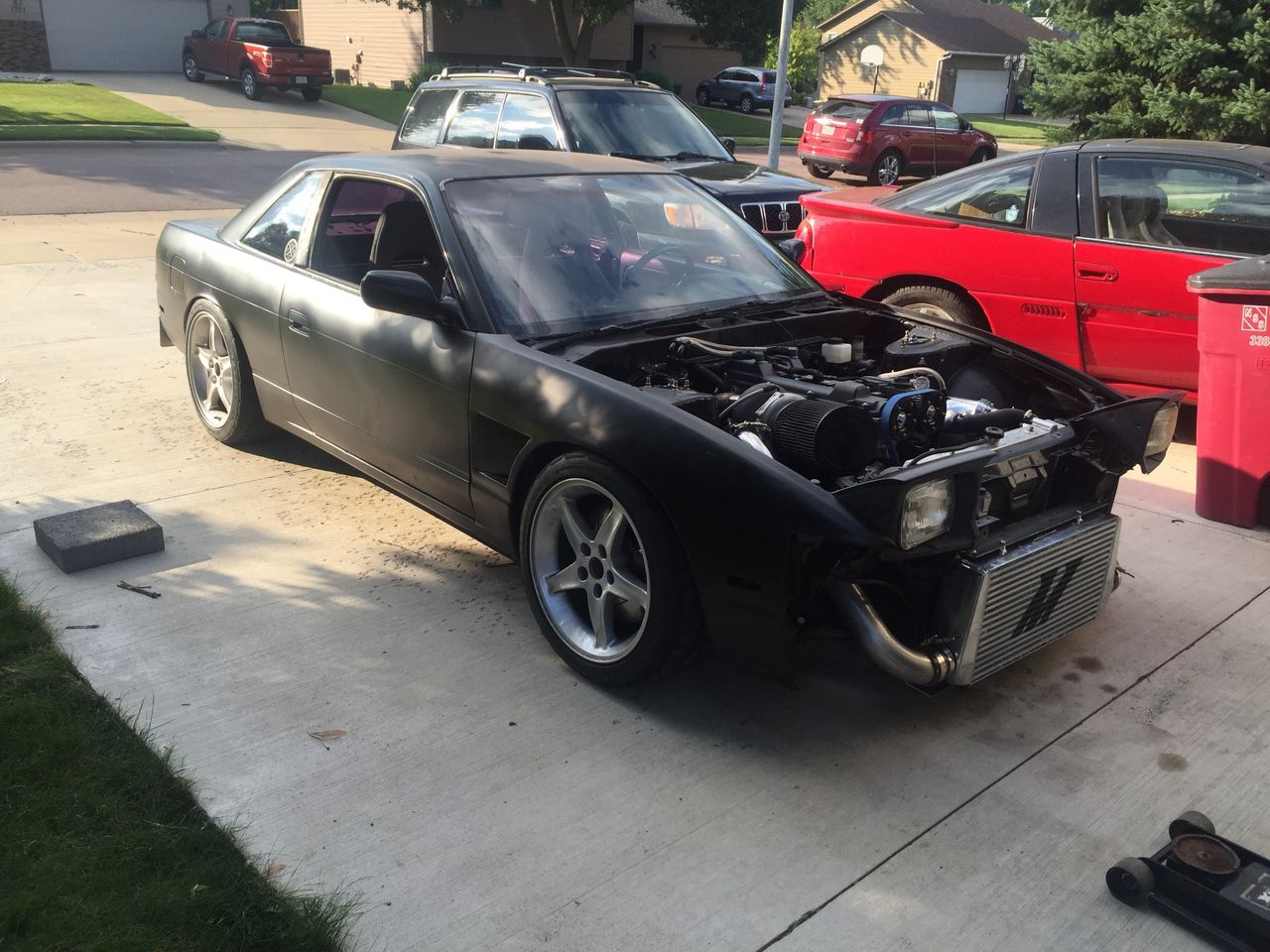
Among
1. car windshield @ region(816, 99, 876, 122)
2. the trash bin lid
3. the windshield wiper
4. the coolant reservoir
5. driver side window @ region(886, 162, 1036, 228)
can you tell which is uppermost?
car windshield @ region(816, 99, 876, 122)

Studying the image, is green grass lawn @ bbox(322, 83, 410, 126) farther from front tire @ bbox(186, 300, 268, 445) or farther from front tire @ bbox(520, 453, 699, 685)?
front tire @ bbox(520, 453, 699, 685)

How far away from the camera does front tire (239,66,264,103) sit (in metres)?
30.4

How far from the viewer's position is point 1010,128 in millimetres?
41688

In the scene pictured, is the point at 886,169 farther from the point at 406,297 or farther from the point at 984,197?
the point at 406,297

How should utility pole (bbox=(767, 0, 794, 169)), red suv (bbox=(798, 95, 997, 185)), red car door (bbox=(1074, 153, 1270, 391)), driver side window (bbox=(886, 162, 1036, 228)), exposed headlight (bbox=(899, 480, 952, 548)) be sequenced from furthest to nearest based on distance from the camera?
red suv (bbox=(798, 95, 997, 185)) → utility pole (bbox=(767, 0, 794, 169)) → driver side window (bbox=(886, 162, 1036, 228)) → red car door (bbox=(1074, 153, 1270, 391)) → exposed headlight (bbox=(899, 480, 952, 548))

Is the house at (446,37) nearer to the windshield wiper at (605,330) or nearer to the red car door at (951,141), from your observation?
the red car door at (951,141)

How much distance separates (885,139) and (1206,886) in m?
21.5

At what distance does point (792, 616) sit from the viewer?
325 cm

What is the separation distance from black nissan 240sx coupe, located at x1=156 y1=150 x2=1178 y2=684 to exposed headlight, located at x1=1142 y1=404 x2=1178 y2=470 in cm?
1

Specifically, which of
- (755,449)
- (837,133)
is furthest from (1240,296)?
(837,133)

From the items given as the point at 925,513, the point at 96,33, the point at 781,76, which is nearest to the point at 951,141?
the point at 781,76

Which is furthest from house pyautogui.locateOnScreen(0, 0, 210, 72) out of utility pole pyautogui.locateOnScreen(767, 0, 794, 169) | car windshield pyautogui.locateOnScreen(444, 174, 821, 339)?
car windshield pyautogui.locateOnScreen(444, 174, 821, 339)

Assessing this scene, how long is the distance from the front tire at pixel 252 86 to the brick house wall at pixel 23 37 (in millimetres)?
8696

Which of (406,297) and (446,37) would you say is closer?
(406,297)
